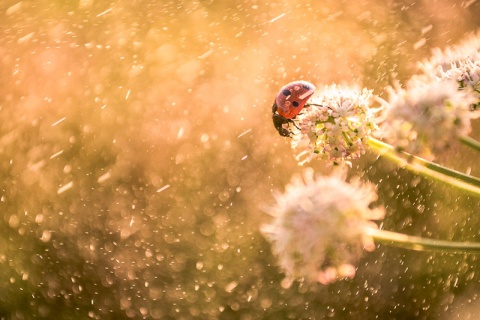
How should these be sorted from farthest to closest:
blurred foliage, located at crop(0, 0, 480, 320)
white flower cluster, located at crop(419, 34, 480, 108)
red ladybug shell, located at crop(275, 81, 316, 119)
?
blurred foliage, located at crop(0, 0, 480, 320) → red ladybug shell, located at crop(275, 81, 316, 119) → white flower cluster, located at crop(419, 34, 480, 108)

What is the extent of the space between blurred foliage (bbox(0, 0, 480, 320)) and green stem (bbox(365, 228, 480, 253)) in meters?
1.49

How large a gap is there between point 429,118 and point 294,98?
181mm

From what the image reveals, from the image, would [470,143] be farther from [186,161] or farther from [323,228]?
[186,161]

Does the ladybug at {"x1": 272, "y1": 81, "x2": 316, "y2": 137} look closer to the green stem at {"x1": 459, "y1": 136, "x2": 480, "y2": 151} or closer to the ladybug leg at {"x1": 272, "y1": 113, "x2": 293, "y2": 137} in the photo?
the ladybug leg at {"x1": 272, "y1": 113, "x2": 293, "y2": 137}

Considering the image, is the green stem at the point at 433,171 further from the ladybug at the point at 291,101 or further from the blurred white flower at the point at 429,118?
the ladybug at the point at 291,101

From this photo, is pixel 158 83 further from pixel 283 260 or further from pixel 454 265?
pixel 283 260

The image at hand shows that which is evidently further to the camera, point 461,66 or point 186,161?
point 186,161

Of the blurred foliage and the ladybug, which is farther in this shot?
the blurred foliage

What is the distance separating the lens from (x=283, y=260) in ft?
1.73

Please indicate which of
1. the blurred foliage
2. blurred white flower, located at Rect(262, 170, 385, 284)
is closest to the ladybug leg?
blurred white flower, located at Rect(262, 170, 385, 284)

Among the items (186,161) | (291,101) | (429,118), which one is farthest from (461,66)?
(186,161)

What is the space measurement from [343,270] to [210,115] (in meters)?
1.74

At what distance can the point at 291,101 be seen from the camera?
2.19ft

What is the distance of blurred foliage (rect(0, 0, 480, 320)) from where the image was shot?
1.92 meters
